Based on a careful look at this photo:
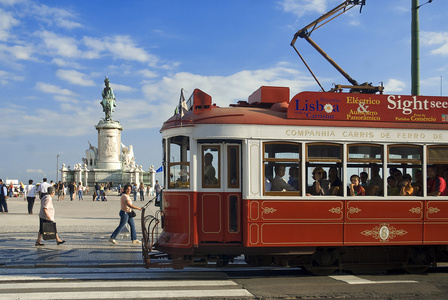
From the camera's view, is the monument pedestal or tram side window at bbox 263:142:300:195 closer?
tram side window at bbox 263:142:300:195

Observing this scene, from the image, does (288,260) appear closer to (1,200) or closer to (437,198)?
(437,198)

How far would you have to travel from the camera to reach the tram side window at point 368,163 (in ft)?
31.4

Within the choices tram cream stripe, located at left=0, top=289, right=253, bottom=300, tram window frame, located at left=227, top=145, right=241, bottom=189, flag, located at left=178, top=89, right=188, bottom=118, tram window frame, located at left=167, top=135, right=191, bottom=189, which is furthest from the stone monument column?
tram cream stripe, located at left=0, top=289, right=253, bottom=300

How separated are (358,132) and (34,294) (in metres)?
6.29

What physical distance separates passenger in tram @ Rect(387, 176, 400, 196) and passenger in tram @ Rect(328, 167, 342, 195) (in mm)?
995

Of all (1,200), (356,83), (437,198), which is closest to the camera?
(437,198)

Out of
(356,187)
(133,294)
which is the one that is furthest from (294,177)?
(133,294)

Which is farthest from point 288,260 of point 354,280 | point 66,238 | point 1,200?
point 1,200

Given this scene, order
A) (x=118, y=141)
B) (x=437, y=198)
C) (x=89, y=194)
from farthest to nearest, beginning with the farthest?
(x=118, y=141), (x=89, y=194), (x=437, y=198)

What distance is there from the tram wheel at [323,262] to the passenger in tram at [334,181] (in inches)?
44.8

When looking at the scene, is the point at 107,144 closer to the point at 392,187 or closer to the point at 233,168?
the point at 233,168

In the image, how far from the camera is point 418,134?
9.80 metres

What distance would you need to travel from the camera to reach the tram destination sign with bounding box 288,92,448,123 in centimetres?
955

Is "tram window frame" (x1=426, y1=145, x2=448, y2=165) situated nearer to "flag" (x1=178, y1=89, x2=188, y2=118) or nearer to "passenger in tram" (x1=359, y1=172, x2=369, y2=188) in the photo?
"passenger in tram" (x1=359, y1=172, x2=369, y2=188)
